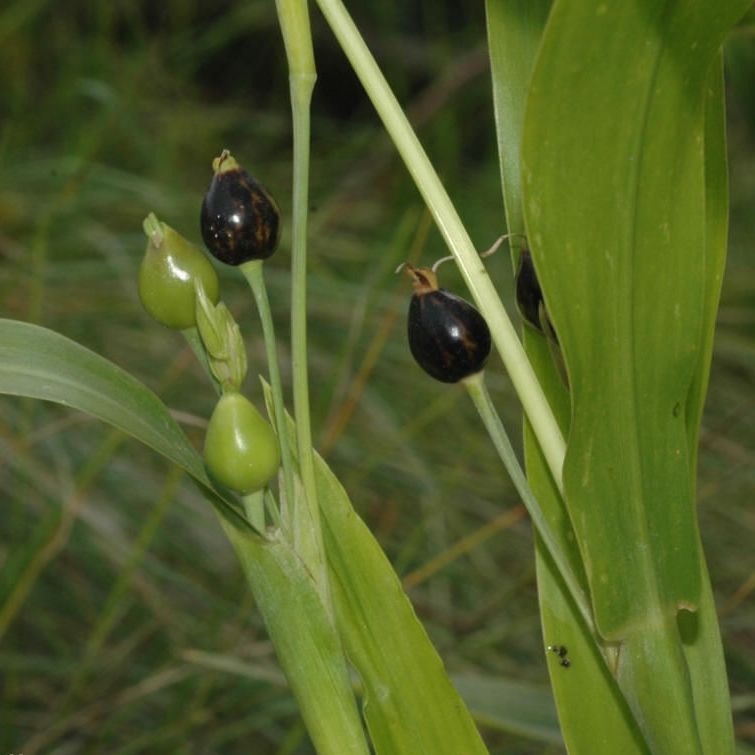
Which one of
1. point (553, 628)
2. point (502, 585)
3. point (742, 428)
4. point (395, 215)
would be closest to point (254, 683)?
point (502, 585)

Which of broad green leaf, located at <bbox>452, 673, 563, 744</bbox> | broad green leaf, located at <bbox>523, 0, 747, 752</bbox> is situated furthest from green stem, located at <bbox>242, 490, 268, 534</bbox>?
broad green leaf, located at <bbox>452, 673, 563, 744</bbox>

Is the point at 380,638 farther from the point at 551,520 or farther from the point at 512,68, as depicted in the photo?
the point at 512,68

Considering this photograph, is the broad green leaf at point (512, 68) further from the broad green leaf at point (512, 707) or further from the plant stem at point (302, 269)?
the broad green leaf at point (512, 707)

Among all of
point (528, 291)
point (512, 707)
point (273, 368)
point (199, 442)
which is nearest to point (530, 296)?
point (528, 291)

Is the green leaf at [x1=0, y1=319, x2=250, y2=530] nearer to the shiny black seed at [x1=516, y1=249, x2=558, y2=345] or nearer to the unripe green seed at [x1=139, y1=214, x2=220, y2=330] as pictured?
the unripe green seed at [x1=139, y1=214, x2=220, y2=330]

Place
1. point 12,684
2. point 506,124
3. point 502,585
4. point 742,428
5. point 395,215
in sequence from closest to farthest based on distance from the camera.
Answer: point 506,124 → point 12,684 → point 502,585 → point 742,428 → point 395,215

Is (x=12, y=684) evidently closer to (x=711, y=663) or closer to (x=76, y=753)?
(x=76, y=753)

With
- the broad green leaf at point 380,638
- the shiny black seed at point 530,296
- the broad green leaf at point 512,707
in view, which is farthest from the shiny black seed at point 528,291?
the broad green leaf at point 512,707
